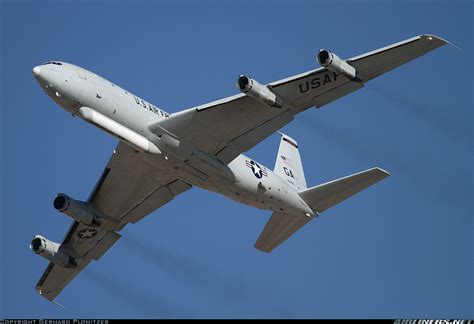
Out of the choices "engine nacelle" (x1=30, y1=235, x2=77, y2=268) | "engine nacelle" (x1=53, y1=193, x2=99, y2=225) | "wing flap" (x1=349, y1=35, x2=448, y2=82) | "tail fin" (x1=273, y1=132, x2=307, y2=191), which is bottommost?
"engine nacelle" (x1=30, y1=235, x2=77, y2=268)

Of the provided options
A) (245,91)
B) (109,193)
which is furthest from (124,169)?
(245,91)

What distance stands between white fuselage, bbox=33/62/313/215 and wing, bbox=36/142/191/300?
239 centimetres

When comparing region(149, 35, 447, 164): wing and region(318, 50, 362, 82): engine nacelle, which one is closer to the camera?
region(318, 50, 362, 82): engine nacelle

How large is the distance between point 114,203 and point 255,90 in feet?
47.0

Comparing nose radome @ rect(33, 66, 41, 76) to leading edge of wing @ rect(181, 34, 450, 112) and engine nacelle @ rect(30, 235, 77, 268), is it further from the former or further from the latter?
engine nacelle @ rect(30, 235, 77, 268)

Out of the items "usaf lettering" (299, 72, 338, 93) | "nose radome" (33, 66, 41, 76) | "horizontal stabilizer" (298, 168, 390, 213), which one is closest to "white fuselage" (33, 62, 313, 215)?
"nose radome" (33, 66, 41, 76)

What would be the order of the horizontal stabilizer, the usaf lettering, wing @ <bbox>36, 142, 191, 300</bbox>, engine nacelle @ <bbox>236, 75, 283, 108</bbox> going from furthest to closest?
wing @ <bbox>36, 142, 191, 300</bbox>, the horizontal stabilizer, the usaf lettering, engine nacelle @ <bbox>236, 75, 283, 108</bbox>

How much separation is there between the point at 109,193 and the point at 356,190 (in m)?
14.8

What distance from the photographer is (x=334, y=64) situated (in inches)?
1860

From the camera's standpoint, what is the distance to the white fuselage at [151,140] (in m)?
48.9

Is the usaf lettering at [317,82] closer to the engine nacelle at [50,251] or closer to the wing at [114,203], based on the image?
the wing at [114,203]

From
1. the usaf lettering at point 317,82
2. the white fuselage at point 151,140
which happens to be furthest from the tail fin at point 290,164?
the usaf lettering at point 317,82

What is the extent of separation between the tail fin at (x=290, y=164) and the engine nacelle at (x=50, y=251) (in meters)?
14.0

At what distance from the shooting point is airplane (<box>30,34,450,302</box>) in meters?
48.7
